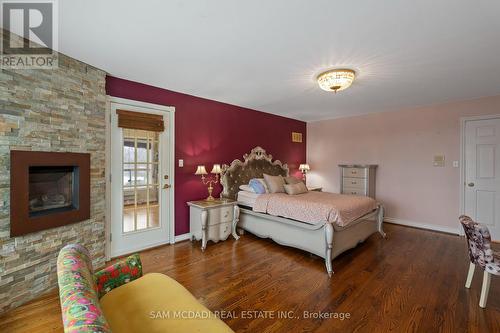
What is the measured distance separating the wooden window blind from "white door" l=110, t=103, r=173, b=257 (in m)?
0.08

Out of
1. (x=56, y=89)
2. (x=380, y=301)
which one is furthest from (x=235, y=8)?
(x=380, y=301)

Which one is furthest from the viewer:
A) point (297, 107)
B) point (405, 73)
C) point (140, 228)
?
point (297, 107)

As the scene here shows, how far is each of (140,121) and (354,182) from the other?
4.34 metres

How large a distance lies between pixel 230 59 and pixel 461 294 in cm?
340

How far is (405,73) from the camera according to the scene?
2803 mm

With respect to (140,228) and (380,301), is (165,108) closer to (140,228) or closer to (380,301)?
(140,228)

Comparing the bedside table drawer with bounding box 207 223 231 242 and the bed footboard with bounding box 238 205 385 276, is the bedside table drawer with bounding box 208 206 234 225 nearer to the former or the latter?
the bedside table drawer with bounding box 207 223 231 242

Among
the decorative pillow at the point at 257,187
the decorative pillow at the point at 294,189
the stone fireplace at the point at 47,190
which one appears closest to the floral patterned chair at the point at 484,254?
the decorative pillow at the point at 294,189

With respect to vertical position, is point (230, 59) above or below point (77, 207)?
above

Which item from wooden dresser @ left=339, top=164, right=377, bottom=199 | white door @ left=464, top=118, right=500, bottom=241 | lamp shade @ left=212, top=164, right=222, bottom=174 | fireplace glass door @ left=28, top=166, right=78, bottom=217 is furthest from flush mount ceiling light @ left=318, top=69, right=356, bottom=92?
fireplace glass door @ left=28, top=166, right=78, bottom=217

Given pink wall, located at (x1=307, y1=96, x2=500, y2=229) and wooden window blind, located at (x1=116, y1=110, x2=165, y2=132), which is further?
pink wall, located at (x1=307, y1=96, x2=500, y2=229)

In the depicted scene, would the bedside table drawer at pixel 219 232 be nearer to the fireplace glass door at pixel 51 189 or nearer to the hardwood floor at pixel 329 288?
the hardwood floor at pixel 329 288

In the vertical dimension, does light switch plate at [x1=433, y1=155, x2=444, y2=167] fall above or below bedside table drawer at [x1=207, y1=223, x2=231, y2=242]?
above

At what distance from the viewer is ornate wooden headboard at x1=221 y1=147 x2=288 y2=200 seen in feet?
13.7
